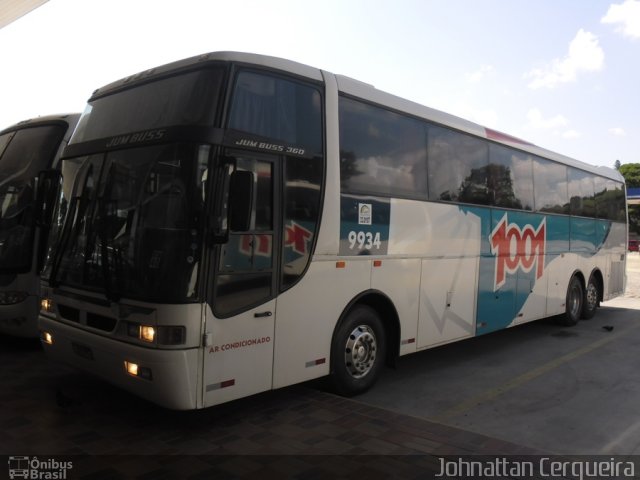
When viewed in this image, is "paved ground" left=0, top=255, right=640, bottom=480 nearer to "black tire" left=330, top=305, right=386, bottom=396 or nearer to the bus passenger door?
"black tire" left=330, top=305, right=386, bottom=396

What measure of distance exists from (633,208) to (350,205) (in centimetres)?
6425

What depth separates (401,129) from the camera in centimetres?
620

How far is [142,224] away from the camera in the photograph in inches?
167

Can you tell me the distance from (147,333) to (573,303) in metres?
9.45

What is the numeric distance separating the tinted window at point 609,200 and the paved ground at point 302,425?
5.87 meters

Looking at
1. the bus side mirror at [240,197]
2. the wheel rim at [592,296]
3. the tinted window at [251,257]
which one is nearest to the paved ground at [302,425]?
the tinted window at [251,257]

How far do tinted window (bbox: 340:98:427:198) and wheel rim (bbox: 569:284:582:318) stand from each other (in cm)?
601

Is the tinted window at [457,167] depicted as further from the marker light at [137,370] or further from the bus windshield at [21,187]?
the bus windshield at [21,187]

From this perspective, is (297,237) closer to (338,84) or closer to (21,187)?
(338,84)

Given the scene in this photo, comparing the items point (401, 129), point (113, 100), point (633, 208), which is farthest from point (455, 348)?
Answer: point (633, 208)

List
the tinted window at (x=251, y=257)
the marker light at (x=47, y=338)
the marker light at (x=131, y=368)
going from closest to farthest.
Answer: the marker light at (x=131, y=368)
the tinted window at (x=251, y=257)
the marker light at (x=47, y=338)

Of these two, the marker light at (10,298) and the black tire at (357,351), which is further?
the marker light at (10,298)

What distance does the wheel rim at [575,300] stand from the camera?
34.9ft

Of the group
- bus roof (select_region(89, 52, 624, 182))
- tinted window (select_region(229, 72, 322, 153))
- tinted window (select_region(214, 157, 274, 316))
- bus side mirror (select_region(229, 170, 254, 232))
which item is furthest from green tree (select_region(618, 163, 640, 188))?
bus side mirror (select_region(229, 170, 254, 232))
